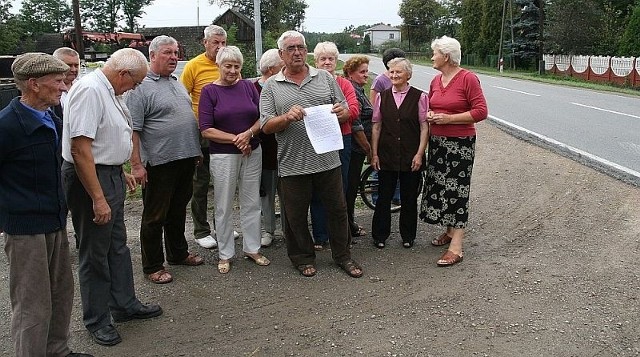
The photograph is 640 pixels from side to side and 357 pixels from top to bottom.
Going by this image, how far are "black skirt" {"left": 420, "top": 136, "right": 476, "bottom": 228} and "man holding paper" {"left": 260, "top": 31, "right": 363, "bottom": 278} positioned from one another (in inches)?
35.1

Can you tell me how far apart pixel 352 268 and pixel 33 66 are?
2819mm

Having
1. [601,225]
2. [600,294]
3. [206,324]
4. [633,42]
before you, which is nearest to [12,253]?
[206,324]

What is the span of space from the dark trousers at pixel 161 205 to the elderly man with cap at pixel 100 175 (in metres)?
0.65

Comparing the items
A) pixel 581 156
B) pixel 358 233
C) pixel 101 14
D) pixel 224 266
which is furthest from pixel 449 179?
pixel 101 14

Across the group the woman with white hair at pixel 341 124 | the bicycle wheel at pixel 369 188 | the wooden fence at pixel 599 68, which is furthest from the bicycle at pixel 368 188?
the wooden fence at pixel 599 68

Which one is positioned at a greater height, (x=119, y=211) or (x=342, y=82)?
(x=342, y=82)

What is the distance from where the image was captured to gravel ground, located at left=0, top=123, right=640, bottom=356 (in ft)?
11.6

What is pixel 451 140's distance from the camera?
4.86 m

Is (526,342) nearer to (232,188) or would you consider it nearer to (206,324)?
(206,324)

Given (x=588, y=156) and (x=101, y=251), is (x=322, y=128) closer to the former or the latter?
(x=101, y=251)

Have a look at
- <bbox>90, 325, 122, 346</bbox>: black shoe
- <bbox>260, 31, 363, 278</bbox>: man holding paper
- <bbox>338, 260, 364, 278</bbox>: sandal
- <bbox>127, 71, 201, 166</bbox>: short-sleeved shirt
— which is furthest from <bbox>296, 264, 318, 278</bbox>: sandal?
<bbox>90, 325, 122, 346</bbox>: black shoe

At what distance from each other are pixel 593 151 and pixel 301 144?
257 inches

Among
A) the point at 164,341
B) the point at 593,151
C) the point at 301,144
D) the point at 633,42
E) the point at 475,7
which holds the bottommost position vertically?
the point at 164,341

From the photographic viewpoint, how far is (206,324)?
387 centimetres
